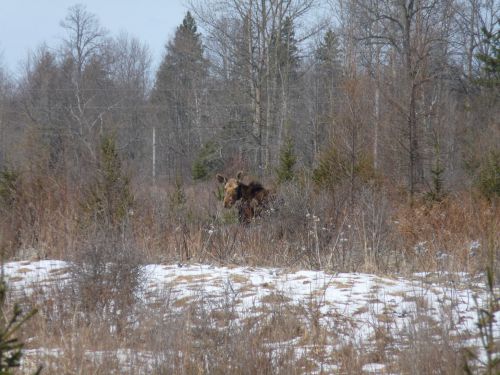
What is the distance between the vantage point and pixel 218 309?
19.8 feet

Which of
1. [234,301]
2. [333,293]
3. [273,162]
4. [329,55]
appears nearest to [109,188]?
[333,293]

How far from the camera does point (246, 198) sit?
12492mm

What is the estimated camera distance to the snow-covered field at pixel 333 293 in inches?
227

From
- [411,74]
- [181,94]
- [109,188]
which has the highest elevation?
[181,94]

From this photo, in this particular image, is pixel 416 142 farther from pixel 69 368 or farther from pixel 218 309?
pixel 69 368

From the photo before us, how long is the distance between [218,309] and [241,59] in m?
25.0

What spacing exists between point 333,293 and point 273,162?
20.6m

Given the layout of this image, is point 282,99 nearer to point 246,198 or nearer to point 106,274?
point 246,198

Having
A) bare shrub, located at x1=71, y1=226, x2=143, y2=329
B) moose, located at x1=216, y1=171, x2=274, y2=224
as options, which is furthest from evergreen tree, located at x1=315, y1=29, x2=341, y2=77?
bare shrub, located at x1=71, y1=226, x2=143, y2=329

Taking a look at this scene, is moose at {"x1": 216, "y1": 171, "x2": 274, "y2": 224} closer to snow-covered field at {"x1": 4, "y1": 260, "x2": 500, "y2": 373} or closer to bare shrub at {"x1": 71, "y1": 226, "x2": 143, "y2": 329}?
snow-covered field at {"x1": 4, "y1": 260, "x2": 500, "y2": 373}

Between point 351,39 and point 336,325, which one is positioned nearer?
point 336,325

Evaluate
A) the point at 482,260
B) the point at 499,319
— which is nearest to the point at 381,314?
the point at 499,319

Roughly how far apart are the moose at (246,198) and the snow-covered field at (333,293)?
334cm

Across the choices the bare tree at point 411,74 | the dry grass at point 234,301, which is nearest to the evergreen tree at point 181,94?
the bare tree at point 411,74
